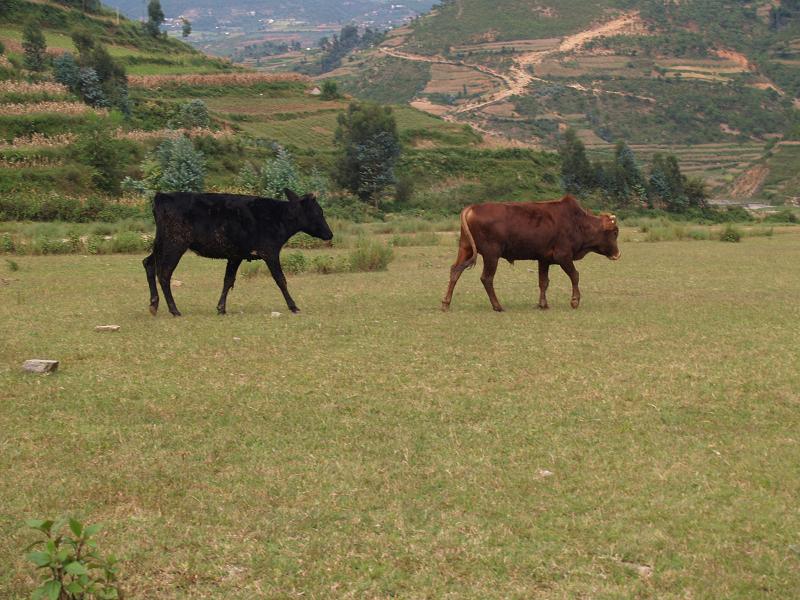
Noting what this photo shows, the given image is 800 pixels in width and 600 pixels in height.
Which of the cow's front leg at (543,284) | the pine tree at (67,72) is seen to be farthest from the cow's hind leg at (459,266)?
the pine tree at (67,72)

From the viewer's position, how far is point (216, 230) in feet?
45.5

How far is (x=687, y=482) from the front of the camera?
6.91 meters

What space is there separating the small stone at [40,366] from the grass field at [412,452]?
149mm

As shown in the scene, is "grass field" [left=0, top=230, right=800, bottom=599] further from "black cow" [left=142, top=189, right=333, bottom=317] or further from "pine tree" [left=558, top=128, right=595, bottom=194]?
"pine tree" [left=558, top=128, right=595, bottom=194]

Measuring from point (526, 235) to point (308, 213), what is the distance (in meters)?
3.66

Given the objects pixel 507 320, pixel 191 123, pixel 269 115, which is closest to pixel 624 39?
pixel 269 115

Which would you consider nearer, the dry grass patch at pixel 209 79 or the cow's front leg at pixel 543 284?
the cow's front leg at pixel 543 284

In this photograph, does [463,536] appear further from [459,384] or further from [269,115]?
[269,115]

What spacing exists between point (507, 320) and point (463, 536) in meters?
8.08

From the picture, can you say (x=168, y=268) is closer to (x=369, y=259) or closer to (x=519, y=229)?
(x=519, y=229)

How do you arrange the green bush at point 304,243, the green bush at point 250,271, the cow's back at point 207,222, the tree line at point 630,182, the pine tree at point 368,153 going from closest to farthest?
the cow's back at point 207,222, the green bush at point 250,271, the green bush at point 304,243, the pine tree at point 368,153, the tree line at point 630,182

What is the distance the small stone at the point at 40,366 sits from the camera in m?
9.59

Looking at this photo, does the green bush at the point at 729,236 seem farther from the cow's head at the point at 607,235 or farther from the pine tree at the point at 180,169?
the pine tree at the point at 180,169

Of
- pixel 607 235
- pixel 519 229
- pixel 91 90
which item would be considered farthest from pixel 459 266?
pixel 91 90
